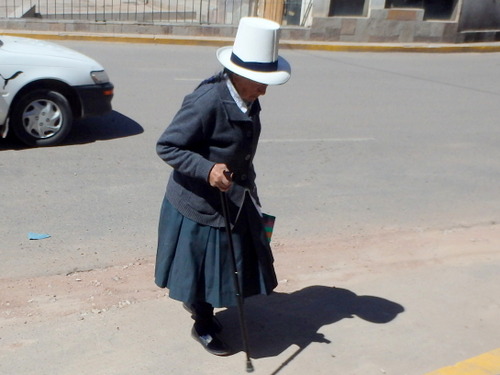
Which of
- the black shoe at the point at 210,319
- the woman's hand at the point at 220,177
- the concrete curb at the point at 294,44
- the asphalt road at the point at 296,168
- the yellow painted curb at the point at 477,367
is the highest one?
the woman's hand at the point at 220,177

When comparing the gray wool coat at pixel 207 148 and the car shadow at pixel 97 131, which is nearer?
the gray wool coat at pixel 207 148

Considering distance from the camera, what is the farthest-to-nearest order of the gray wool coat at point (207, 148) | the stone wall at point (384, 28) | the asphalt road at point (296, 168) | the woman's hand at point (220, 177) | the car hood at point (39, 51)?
the stone wall at point (384, 28) < the car hood at point (39, 51) < the asphalt road at point (296, 168) < the gray wool coat at point (207, 148) < the woman's hand at point (220, 177)

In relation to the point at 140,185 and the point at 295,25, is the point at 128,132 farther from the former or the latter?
the point at 295,25

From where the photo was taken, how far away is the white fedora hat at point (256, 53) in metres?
3.79

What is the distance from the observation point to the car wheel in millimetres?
8609

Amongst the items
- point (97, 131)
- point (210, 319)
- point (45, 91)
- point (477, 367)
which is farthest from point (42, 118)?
point (477, 367)

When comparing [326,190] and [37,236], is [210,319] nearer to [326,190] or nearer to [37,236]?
[37,236]

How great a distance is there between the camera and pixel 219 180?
3713 millimetres

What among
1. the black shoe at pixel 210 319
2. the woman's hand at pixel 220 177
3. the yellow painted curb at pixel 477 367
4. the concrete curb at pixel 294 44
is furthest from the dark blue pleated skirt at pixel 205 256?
the concrete curb at pixel 294 44

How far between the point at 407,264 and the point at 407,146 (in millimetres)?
4150

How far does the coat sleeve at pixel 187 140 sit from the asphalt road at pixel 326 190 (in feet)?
3.59

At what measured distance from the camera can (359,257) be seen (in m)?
5.88

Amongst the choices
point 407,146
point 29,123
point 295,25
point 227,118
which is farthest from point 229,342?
point 295,25

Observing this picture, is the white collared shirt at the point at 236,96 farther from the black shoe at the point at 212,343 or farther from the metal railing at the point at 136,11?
the metal railing at the point at 136,11
